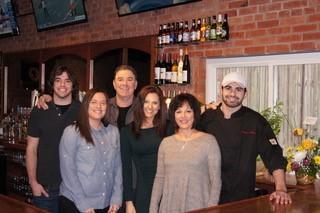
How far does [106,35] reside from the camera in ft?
17.9

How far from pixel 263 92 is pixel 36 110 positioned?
198 cm

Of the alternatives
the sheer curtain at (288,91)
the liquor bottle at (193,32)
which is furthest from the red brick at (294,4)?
the liquor bottle at (193,32)

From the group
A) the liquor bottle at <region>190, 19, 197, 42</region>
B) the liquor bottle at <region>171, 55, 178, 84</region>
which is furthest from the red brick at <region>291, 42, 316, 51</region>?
the liquor bottle at <region>171, 55, 178, 84</region>

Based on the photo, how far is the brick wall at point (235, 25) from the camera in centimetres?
355

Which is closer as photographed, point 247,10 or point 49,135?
point 49,135

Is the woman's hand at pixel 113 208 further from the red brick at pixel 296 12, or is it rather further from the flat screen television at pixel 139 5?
the flat screen television at pixel 139 5

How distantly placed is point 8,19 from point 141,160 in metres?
4.95

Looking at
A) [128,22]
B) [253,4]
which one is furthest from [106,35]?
[253,4]

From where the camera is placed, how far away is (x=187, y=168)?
98.0 inches

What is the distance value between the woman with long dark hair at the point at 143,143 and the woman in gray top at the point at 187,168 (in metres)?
0.17

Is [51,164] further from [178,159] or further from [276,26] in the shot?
[276,26]

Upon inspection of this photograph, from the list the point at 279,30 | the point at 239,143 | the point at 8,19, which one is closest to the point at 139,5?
the point at 279,30

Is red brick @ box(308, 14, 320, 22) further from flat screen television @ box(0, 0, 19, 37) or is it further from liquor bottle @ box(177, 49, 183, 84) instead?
flat screen television @ box(0, 0, 19, 37)

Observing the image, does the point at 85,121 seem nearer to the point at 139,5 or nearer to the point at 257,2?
the point at 257,2
